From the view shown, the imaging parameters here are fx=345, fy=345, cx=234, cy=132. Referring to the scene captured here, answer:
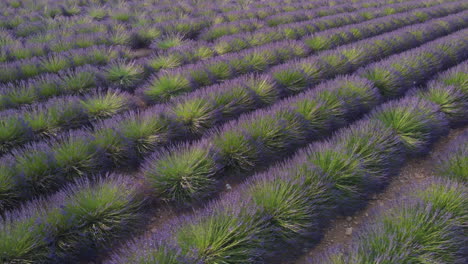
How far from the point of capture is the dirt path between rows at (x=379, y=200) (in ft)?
9.38

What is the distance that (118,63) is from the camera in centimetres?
527

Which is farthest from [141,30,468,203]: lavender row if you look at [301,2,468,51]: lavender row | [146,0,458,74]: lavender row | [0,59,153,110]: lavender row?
[146,0,458,74]: lavender row

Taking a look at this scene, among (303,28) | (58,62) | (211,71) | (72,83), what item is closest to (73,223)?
(72,83)

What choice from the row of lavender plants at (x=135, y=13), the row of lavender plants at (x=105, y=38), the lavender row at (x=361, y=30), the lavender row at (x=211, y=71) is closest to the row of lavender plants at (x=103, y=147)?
the lavender row at (x=211, y=71)

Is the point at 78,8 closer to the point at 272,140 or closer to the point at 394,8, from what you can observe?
the point at 272,140

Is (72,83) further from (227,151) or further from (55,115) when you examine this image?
(227,151)

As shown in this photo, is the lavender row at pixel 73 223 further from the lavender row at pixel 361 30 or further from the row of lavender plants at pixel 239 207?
the lavender row at pixel 361 30

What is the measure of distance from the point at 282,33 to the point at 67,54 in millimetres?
4071

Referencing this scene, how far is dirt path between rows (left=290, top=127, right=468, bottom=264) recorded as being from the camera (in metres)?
2.86

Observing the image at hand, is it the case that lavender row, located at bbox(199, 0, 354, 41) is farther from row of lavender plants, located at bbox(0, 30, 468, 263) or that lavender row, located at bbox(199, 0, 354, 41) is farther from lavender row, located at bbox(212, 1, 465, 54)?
row of lavender plants, located at bbox(0, 30, 468, 263)

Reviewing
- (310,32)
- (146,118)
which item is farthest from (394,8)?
(146,118)

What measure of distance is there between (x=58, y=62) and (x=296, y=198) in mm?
4336

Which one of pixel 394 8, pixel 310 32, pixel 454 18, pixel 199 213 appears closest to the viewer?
pixel 199 213

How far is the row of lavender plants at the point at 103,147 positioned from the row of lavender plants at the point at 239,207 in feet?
0.91
